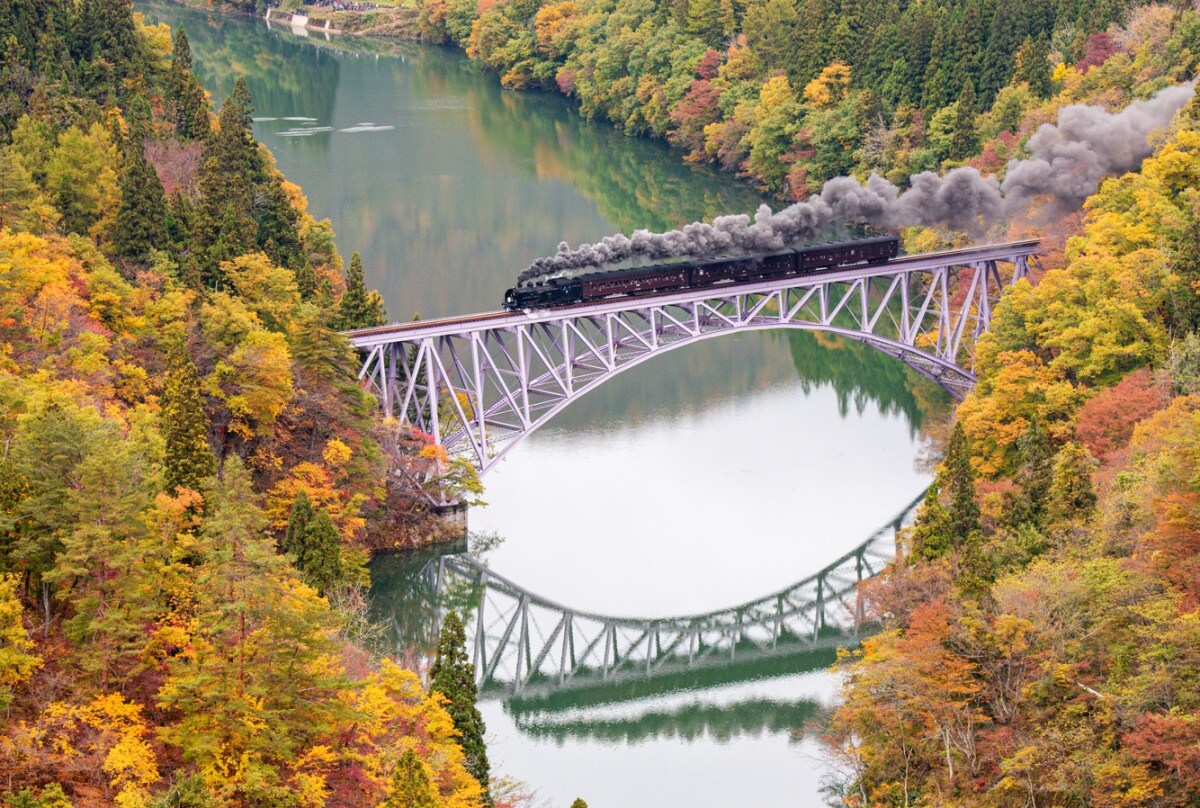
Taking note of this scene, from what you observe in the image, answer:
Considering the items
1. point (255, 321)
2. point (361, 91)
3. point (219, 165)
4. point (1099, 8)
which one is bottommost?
point (255, 321)

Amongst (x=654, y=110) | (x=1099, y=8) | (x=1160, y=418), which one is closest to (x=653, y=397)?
(x=1160, y=418)

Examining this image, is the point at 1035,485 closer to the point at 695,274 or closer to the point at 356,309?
the point at 695,274

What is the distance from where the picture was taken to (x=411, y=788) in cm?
3575

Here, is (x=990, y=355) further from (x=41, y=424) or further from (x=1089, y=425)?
(x=41, y=424)

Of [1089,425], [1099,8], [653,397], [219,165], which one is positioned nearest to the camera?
[1089,425]

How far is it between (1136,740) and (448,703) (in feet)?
45.1

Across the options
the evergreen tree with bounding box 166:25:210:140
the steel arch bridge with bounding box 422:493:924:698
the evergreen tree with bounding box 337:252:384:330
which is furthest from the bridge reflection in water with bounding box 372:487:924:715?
the evergreen tree with bounding box 166:25:210:140

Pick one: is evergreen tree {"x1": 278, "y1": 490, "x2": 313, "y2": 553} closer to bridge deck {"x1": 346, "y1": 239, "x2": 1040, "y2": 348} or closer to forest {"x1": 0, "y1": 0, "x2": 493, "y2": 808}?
forest {"x1": 0, "y1": 0, "x2": 493, "y2": 808}

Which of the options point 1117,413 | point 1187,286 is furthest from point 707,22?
point 1117,413

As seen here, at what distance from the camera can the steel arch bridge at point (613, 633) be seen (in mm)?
53531

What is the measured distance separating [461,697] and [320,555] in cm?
737

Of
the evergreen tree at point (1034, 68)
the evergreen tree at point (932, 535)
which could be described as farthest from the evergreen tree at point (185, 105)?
the evergreen tree at point (1034, 68)

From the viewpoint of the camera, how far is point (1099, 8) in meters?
90.9

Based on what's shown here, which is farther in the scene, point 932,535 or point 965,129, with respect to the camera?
point 965,129
